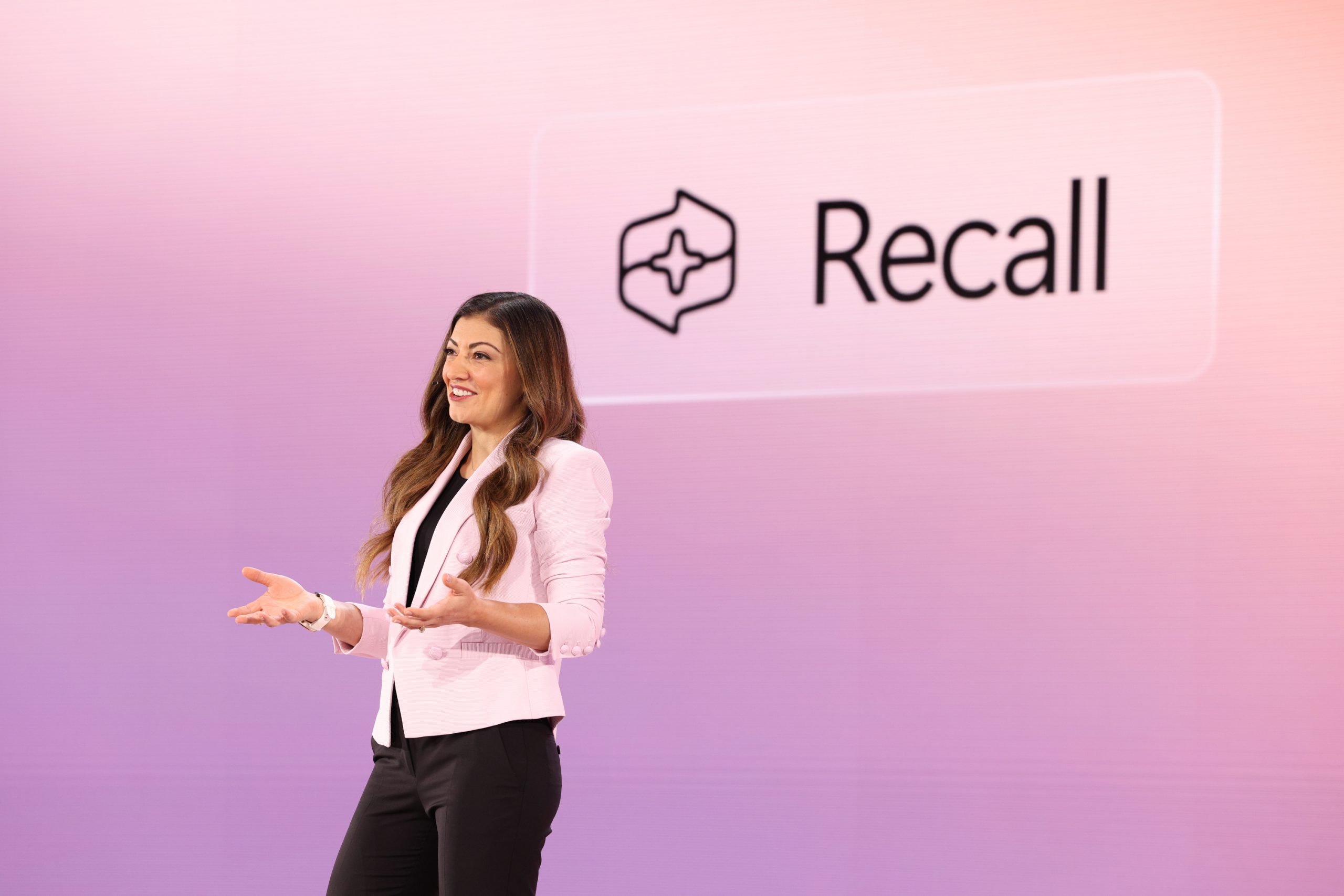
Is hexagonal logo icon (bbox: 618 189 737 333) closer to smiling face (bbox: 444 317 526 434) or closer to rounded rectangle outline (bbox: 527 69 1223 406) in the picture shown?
rounded rectangle outline (bbox: 527 69 1223 406)

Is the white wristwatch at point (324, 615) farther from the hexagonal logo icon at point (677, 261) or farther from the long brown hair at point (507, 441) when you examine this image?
the hexagonal logo icon at point (677, 261)

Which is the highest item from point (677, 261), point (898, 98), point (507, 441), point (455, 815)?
point (898, 98)

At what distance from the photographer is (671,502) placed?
2.85 metres

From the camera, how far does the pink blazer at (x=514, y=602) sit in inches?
66.2

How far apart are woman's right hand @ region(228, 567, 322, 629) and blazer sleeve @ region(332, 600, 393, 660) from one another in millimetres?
81

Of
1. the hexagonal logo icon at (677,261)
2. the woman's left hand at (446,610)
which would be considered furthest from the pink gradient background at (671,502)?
the woman's left hand at (446,610)

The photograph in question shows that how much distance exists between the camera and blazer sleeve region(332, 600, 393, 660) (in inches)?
73.8

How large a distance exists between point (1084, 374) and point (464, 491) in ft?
4.65

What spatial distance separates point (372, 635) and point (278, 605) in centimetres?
18

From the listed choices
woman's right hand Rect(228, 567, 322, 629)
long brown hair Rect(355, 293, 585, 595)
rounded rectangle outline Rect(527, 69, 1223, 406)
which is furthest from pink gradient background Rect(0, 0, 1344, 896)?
woman's right hand Rect(228, 567, 322, 629)

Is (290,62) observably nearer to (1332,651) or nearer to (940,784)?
(940,784)

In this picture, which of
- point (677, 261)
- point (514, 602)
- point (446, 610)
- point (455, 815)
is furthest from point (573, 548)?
point (677, 261)

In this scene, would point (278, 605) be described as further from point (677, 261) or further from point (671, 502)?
point (677, 261)

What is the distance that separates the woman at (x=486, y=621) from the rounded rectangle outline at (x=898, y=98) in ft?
3.33
